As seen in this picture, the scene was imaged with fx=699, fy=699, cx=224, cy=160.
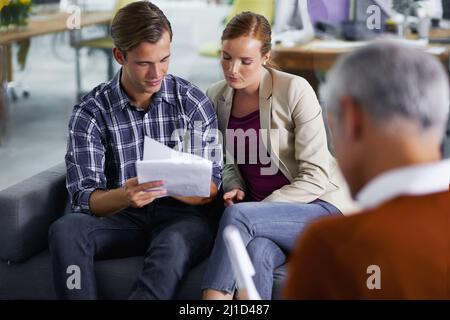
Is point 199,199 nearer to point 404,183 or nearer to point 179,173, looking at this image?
point 179,173

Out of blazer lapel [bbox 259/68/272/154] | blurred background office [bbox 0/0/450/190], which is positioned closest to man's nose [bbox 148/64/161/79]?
A: blazer lapel [bbox 259/68/272/154]

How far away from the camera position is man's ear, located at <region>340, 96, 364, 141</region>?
968mm

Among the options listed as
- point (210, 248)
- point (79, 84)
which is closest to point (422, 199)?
point (210, 248)

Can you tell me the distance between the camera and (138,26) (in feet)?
6.35

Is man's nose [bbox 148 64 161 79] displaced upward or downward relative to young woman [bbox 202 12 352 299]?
upward

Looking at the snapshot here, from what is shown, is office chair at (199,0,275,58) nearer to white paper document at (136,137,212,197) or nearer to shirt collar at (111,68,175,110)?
shirt collar at (111,68,175,110)

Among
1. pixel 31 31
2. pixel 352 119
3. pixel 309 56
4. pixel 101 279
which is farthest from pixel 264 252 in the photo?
pixel 31 31

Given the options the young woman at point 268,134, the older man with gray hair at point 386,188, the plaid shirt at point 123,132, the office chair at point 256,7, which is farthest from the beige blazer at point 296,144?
the office chair at point 256,7

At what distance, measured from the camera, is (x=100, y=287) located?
193 cm

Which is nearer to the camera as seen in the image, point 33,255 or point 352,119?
point 352,119

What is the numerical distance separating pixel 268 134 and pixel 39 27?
11.4 ft
